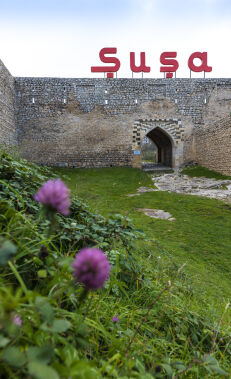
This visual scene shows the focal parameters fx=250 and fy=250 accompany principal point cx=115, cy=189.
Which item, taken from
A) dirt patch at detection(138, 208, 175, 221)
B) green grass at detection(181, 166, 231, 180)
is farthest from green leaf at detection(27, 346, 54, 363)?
green grass at detection(181, 166, 231, 180)

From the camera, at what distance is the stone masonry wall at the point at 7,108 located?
10828 mm

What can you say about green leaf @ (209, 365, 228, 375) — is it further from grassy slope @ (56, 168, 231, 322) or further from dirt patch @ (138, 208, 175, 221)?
dirt patch @ (138, 208, 175, 221)

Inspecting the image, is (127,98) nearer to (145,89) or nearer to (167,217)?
(145,89)

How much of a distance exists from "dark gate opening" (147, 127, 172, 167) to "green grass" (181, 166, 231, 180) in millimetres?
2247

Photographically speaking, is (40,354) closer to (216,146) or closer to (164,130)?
(216,146)

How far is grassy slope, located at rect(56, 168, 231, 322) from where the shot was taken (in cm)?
234

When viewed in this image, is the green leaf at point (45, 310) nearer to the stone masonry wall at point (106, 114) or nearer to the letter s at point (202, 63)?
the stone masonry wall at point (106, 114)

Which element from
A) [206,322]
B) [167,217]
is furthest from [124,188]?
[206,322]

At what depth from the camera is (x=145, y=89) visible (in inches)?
523

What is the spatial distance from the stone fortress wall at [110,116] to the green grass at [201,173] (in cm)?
56

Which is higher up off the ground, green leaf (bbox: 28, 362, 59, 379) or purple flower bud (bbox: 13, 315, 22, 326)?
green leaf (bbox: 28, 362, 59, 379)

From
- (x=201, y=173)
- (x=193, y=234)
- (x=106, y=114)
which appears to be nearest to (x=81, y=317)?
(x=193, y=234)

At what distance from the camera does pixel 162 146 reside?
1744 cm

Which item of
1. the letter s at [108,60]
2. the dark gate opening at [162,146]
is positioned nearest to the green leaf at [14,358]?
the dark gate opening at [162,146]
